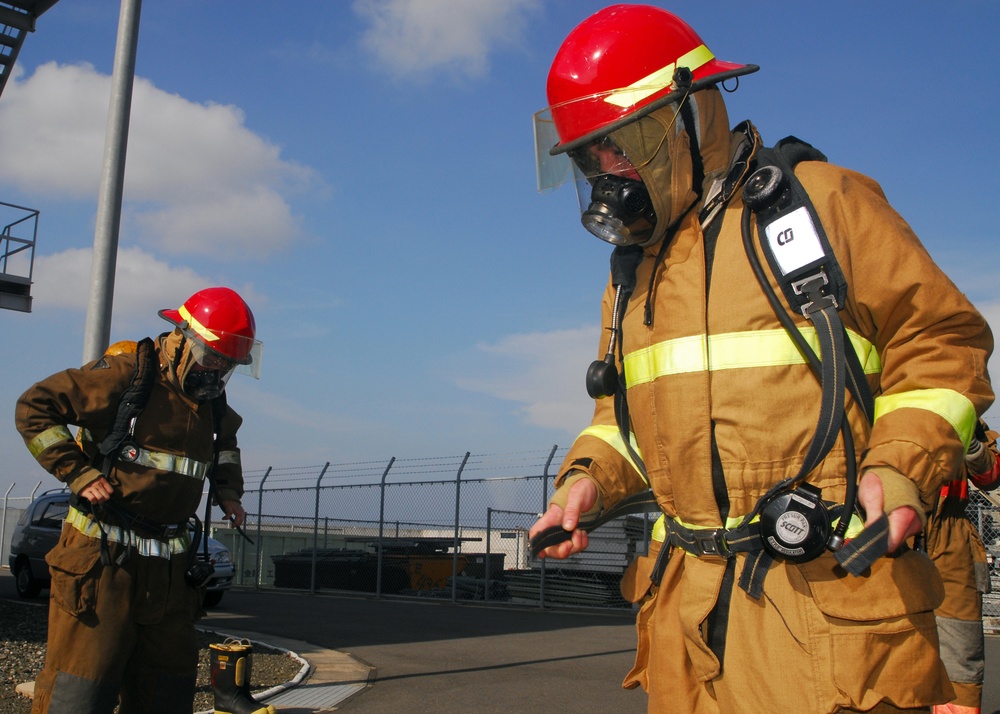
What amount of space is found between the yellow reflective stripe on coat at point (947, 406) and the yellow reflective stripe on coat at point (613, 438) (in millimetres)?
766

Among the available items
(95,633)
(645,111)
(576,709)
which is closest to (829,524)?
(645,111)

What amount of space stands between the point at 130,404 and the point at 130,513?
1.79ft

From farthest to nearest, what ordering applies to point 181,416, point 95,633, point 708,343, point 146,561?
point 181,416, point 146,561, point 95,633, point 708,343

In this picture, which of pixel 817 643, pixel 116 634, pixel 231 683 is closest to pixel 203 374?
pixel 116 634

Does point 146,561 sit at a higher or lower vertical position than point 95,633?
higher

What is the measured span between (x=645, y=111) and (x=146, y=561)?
3475mm

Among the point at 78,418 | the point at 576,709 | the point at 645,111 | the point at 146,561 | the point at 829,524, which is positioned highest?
the point at 645,111

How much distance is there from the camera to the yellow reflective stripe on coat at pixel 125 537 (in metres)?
4.43

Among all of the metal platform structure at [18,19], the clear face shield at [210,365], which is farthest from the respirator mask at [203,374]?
the metal platform structure at [18,19]

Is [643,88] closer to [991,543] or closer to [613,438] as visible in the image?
[613,438]

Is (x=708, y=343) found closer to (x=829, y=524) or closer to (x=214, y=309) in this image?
(x=829, y=524)

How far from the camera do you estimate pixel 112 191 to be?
22.6 ft

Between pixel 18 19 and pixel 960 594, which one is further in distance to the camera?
pixel 18 19

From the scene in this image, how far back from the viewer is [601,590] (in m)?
15.4
